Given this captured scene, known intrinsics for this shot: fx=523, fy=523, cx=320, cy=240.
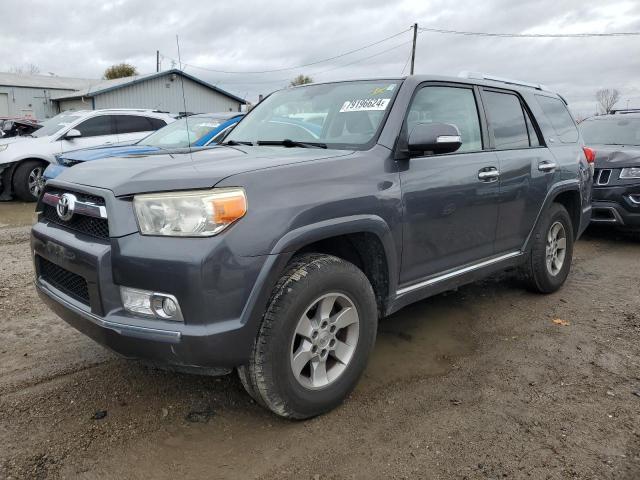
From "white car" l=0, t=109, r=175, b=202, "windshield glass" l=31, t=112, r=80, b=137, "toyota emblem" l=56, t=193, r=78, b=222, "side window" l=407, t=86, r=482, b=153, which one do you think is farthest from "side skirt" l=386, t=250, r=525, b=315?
"windshield glass" l=31, t=112, r=80, b=137

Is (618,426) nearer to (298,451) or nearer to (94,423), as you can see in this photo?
(298,451)

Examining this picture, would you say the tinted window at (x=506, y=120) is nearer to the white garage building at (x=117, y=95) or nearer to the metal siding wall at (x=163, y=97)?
the white garage building at (x=117, y=95)

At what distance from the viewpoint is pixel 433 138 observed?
2.93m

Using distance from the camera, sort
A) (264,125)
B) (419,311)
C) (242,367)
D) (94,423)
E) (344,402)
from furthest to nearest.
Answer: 1. (419,311)
2. (264,125)
3. (344,402)
4. (94,423)
5. (242,367)

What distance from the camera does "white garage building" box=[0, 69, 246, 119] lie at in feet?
98.1

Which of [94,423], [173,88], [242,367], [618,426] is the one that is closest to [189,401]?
[94,423]

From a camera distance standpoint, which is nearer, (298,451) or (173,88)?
(298,451)

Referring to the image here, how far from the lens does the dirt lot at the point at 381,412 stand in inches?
95.9

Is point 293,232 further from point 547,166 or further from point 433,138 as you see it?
point 547,166

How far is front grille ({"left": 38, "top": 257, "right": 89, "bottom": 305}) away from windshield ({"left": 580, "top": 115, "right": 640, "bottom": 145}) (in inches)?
304

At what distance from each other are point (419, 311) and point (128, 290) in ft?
9.03

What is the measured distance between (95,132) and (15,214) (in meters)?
2.44

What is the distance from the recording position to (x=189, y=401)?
2994 millimetres

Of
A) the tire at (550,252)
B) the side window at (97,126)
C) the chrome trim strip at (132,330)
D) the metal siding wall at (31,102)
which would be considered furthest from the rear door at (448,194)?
the metal siding wall at (31,102)
